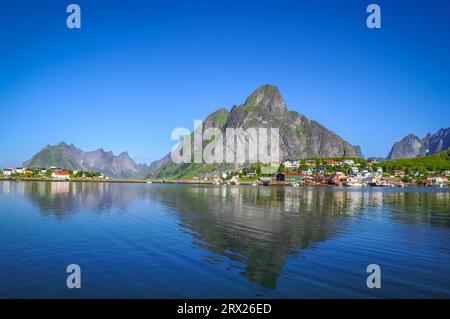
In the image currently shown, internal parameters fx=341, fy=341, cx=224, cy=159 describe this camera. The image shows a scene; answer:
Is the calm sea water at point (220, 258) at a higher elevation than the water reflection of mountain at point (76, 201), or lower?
higher

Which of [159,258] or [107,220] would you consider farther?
[107,220]

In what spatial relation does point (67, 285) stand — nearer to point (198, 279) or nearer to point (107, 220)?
point (198, 279)

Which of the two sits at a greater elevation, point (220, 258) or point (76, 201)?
point (220, 258)

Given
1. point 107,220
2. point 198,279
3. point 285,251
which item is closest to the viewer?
point 198,279

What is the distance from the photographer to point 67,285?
1725cm

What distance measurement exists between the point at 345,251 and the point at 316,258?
3.73 meters

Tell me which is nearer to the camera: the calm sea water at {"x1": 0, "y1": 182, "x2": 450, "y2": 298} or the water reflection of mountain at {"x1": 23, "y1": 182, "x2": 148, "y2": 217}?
the calm sea water at {"x1": 0, "y1": 182, "x2": 450, "y2": 298}

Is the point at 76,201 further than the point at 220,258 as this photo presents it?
Yes

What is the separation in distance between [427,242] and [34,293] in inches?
1162

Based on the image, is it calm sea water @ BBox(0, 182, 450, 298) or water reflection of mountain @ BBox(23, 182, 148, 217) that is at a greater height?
calm sea water @ BBox(0, 182, 450, 298)

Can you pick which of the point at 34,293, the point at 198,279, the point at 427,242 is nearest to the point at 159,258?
the point at 198,279

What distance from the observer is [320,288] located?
56.1 ft

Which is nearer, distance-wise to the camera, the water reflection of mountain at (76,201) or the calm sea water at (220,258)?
the calm sea water at (220,258)
